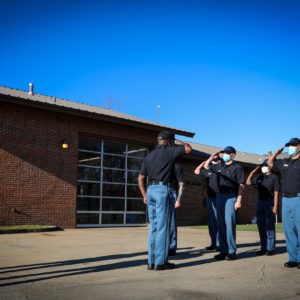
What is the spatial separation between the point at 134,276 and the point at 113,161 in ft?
39.4

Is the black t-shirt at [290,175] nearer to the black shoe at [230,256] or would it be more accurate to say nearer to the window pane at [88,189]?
the black shoe at [230,256]

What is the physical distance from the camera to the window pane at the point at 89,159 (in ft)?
52.4

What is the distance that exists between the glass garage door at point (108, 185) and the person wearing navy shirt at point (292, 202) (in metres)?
10.9

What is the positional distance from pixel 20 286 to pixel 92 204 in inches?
470

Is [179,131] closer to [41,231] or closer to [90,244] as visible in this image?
[41,231]

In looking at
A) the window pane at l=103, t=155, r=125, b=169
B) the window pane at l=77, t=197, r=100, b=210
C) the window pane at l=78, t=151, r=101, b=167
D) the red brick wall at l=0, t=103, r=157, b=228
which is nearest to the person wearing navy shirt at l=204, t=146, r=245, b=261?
the red brick wall at l=0, t=103, r=157, b=228

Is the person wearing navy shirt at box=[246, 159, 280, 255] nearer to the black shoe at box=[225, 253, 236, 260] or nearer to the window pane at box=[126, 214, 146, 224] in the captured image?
the black shoe at box=[225, 253, 236, 260]

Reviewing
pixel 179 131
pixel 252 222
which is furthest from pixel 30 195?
pixel 252 222

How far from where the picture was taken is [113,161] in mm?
17078

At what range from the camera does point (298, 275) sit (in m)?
5.42

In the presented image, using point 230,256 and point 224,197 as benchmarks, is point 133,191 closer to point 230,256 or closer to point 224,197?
point 224,197

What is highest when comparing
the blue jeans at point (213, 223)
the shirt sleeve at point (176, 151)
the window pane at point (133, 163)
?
the window pane at point (133, 163)

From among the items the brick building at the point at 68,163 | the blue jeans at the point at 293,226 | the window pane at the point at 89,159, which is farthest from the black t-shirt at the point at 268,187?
the window pane at the point at 89,159

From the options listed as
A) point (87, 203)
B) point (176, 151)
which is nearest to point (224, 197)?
point (176, 151)
